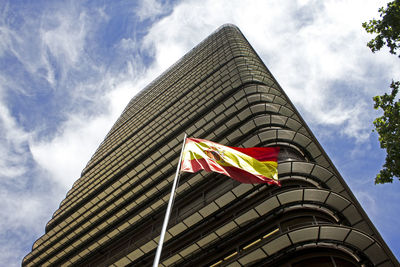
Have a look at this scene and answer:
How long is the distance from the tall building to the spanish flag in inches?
106

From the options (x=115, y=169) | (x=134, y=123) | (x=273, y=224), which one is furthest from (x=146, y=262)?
(x=134, y=123)

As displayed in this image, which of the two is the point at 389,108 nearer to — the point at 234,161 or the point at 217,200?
the point at 234,161

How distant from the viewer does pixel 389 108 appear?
12.6 meters

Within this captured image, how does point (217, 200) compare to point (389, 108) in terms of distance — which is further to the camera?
point (217, 200)

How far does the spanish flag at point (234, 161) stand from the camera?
12867 millimetres

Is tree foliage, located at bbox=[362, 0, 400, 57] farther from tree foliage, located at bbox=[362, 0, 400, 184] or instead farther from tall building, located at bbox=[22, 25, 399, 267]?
tall building, located at bbox=[22, 25, 399, 267]

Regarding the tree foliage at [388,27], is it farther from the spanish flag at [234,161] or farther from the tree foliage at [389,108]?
the spanish flag at [234,161]

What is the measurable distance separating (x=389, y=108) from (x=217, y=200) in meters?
11.0

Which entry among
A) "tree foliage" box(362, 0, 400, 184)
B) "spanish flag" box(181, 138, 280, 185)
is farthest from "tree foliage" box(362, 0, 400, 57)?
"spanish flag" box(181, 138, 280, 185)

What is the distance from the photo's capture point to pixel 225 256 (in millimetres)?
16156

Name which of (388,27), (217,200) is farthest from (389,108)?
(217,200)

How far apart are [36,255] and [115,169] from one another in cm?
1370

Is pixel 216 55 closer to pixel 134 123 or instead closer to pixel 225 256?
pixel 134 123

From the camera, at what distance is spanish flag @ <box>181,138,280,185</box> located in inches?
507
